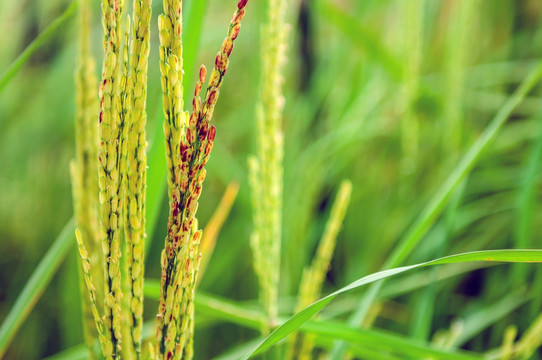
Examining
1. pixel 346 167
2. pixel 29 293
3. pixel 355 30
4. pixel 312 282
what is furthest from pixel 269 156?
pixel 346 167

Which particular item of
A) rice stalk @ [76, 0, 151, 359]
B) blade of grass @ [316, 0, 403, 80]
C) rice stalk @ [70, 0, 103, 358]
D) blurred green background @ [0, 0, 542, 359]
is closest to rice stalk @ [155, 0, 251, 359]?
rice stalk @ [76, 0, 151, 359]

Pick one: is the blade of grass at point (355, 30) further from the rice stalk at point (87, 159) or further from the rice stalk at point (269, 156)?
the rice stalk at point (87, 159)

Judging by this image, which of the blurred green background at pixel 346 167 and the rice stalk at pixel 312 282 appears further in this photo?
the blurred green background at pixel 346 167

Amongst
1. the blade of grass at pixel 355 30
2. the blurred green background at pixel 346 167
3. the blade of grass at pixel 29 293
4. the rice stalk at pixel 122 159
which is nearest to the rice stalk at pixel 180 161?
the rice stalk at pixel 122 159

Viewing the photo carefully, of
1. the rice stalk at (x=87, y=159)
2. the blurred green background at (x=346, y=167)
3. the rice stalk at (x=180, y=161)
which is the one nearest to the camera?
the rice stalk at (x=180, y=161)

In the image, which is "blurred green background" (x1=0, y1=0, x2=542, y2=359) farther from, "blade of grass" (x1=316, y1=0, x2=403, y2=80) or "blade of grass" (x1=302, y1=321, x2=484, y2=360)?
"blade of grass" (x1=302, y1=321, x2=484, y2=360)

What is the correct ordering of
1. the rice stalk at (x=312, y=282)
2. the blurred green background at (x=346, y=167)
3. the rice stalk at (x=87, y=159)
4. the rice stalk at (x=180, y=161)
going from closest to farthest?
the rice stalk at (x=180, y=161)
the rice stalk at (x=87, y=159)
the rice stalk at (x=312, y=282)
the blurred green background at (x=346, y=167)

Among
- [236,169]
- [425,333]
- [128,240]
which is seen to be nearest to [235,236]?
[236,169]

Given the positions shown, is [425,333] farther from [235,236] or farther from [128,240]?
[235,236]

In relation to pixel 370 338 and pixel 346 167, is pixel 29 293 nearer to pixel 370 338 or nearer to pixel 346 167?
pixel 370 338
